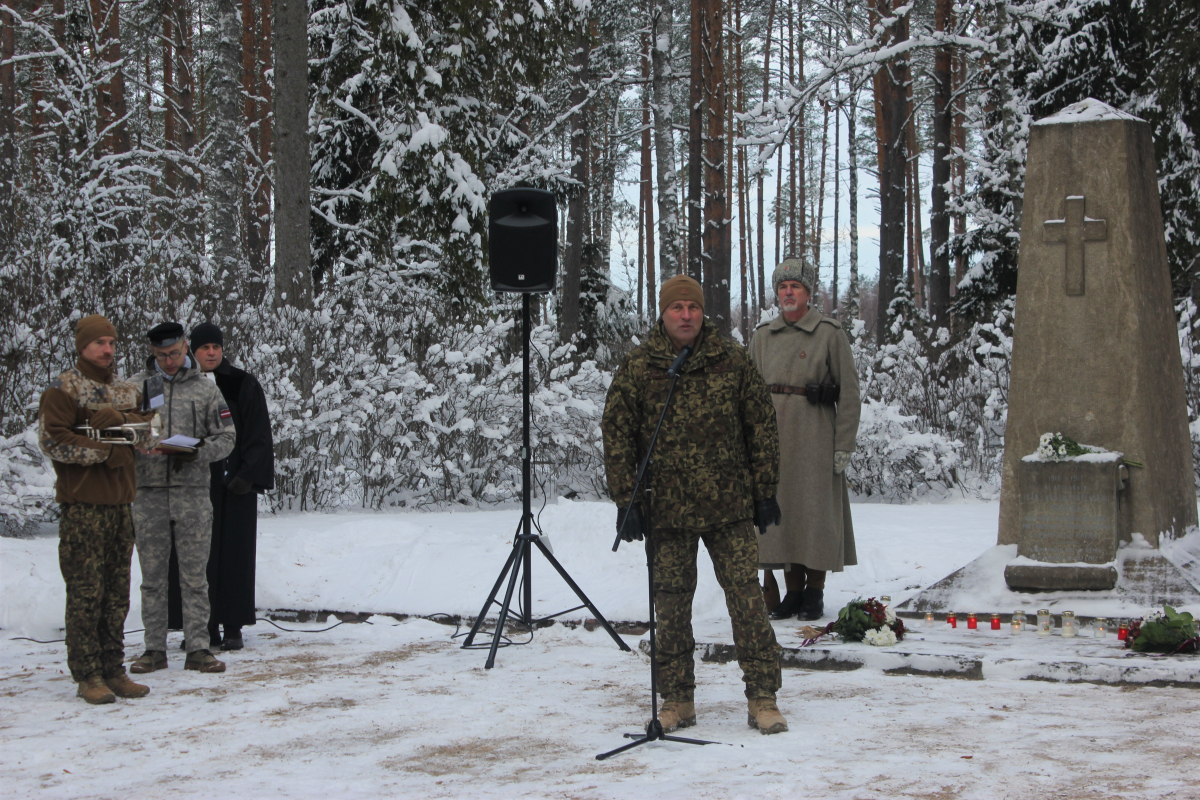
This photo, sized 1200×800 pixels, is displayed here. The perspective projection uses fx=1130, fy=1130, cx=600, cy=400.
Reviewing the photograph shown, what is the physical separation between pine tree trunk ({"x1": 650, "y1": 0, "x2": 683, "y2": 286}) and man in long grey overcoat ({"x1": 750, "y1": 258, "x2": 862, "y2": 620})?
12.2m

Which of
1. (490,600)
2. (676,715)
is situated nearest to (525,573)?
(490,600)

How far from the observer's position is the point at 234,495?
6.59 meters

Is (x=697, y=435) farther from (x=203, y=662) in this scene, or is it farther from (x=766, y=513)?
(x=203, y=662)

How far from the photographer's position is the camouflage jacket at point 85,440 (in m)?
5.28

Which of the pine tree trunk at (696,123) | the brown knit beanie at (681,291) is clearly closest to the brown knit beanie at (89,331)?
the brown knit beanie at (681,291)

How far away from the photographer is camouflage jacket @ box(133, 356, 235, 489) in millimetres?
5961

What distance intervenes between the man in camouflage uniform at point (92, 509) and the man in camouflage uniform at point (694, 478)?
253cm

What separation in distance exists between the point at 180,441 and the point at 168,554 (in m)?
0.66

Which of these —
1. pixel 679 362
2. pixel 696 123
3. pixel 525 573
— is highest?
pixel 696 123

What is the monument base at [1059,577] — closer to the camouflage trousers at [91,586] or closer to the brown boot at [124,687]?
the brown boot at [124,687]

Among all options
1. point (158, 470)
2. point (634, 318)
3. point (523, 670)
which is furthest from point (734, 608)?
point (634, 318)

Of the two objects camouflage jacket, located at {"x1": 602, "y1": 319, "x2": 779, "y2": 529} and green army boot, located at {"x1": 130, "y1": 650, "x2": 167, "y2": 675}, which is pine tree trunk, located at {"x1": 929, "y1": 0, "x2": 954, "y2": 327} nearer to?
camouflage jacket, located at {"x1": 602, "y1": 319, "x2": 779, "y2": 529}

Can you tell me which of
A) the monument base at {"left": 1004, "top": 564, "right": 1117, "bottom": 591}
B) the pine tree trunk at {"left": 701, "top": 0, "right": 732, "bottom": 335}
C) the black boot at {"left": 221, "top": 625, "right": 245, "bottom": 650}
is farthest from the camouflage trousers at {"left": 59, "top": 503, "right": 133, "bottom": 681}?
the pine tree trunk at {"left": 701, "top": 0, "right": 732, "bottom": 335}

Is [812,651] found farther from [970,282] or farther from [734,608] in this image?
[970,282]
